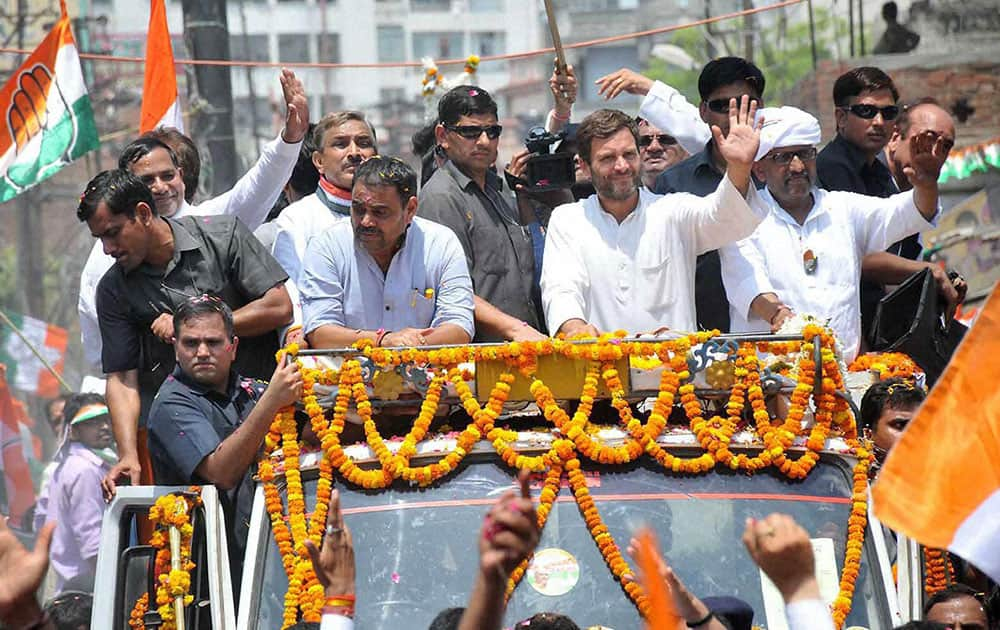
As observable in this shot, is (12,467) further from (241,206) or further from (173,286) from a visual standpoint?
(173,286)

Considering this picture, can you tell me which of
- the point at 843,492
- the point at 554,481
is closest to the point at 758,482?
the point at 843,492

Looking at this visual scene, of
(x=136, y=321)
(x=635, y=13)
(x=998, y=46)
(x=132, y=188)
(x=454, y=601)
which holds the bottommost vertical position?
(x=454, y=601)

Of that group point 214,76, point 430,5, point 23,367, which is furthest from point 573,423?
point 430,5

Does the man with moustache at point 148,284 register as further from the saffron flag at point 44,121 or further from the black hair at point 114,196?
the saffron flag at point 44,121

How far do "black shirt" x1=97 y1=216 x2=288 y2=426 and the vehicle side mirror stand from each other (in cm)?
149

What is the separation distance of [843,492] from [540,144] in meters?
2.93

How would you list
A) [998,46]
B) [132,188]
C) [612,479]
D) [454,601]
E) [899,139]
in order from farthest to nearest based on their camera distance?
[998,46], [899,139], [132,188], [612,479], [454,601]

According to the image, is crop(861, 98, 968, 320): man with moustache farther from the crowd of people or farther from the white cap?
the white cap

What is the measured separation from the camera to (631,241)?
736cm

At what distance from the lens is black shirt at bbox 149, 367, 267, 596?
6637 millimetres

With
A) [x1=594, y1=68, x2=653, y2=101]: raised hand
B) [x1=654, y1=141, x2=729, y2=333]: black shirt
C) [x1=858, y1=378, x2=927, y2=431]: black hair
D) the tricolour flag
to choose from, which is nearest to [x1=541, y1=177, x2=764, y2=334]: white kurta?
[x1=654, y1=141, x2=729, y2=333]: black shirt

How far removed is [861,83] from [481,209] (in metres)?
2.14

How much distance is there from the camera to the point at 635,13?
50.4 metres

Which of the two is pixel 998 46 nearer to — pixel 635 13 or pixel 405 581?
pixel 405 581
